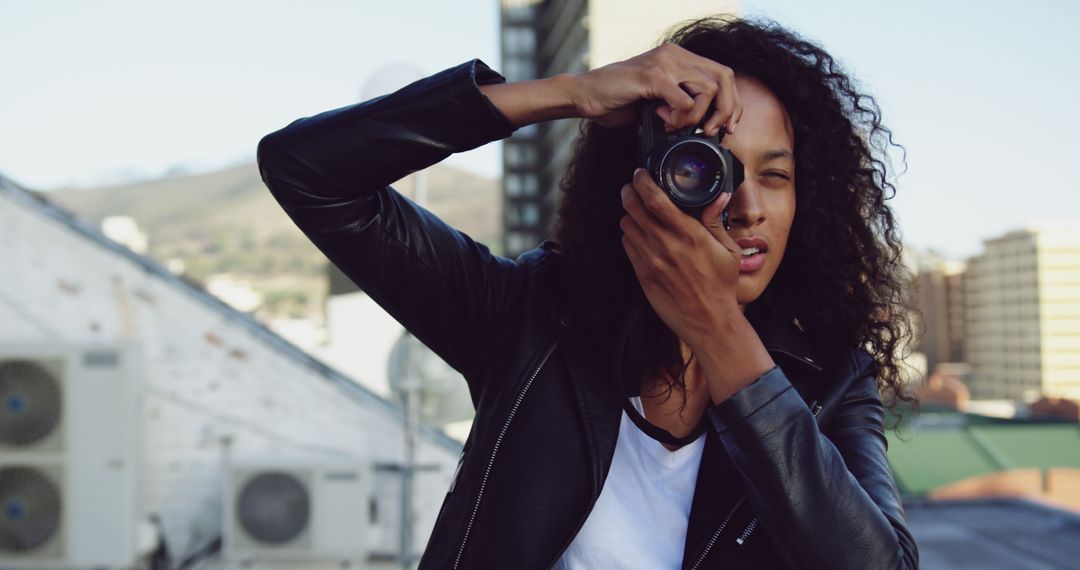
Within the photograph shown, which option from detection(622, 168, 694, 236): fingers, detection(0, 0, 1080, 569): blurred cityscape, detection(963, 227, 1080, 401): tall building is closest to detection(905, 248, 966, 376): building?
detection(963, 227, 1080, 401): tall building

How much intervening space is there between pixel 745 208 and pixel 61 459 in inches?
123

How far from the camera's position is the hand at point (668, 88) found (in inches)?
36.1

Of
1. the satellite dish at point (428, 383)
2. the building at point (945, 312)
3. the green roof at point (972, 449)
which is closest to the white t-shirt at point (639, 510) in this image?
the satellite dish at point (428, 383)

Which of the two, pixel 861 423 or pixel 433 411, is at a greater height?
pixel 861 423

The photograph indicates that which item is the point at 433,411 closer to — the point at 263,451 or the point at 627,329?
the point at 263,451

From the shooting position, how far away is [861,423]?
1.00 meters

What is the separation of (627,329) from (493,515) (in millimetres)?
243

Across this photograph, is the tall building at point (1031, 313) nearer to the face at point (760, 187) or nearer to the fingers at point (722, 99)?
the face at point (760, 187)

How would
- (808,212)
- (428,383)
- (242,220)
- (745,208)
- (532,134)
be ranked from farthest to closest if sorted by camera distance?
(242,220)
(532,134)
(428,383)
(808,212)
(745,208)

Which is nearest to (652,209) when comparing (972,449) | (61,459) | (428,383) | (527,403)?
(527,403)

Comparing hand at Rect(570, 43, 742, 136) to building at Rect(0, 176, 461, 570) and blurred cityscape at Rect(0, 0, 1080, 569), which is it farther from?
building at Rect(0, 176, 461, 570)

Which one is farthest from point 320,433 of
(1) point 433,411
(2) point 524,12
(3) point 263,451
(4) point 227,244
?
(4) point 227,244

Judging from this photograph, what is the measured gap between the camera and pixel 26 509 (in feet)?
10.8

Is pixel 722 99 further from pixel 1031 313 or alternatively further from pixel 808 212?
pixel 1031 313
